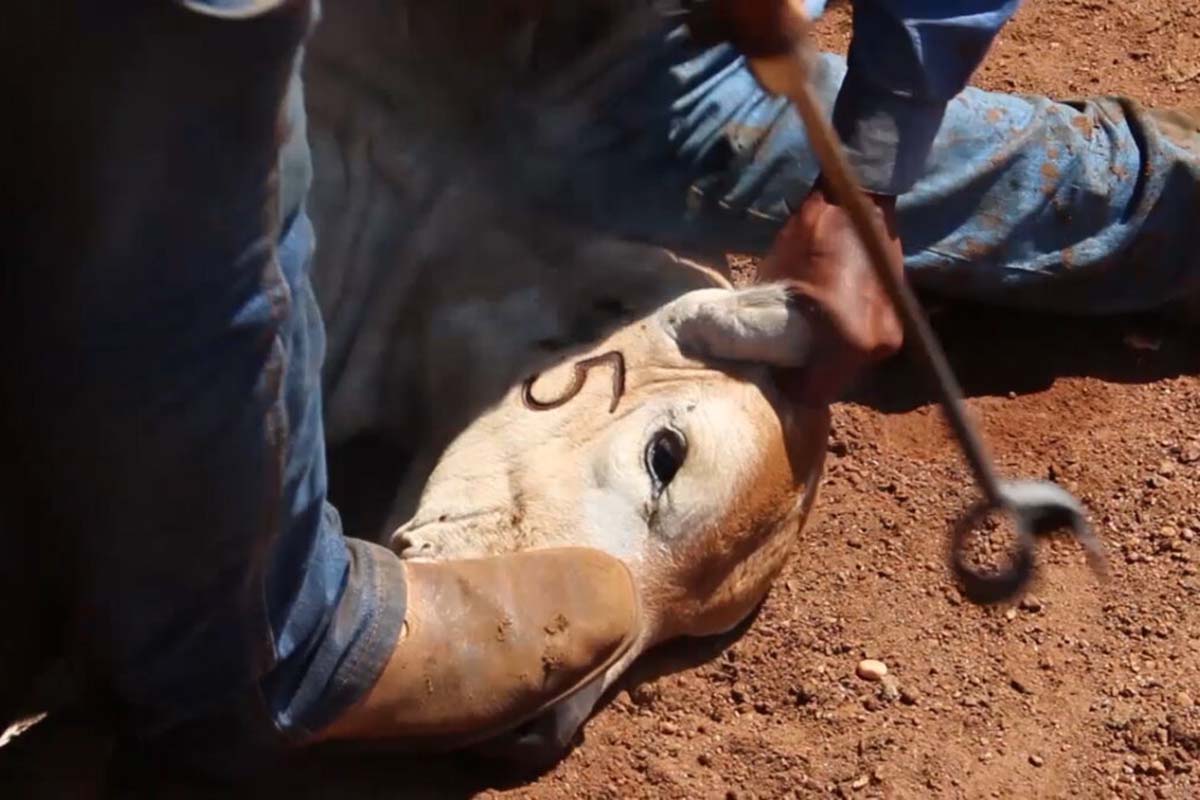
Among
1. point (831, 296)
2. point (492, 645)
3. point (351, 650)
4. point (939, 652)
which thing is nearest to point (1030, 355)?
point (939, 652)

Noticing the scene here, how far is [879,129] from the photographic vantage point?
1.65 m

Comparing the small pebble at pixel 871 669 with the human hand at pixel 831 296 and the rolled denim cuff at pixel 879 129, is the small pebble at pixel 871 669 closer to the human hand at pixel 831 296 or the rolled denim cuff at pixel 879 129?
the human hand at pixel 831 296

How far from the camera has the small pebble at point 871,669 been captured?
1.71m

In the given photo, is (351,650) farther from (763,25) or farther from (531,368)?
(763,25)

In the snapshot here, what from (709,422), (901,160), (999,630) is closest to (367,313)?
(709,422)

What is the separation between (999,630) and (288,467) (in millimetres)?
822

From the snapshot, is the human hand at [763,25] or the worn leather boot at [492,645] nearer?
the human hand at [763,25]

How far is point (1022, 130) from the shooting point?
6.68 ft

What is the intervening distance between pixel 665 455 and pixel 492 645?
0.90ft

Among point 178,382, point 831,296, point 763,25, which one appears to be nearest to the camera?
point 178,382

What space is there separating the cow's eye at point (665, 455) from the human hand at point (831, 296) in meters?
0.11

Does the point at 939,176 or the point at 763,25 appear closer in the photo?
the point at 763,25

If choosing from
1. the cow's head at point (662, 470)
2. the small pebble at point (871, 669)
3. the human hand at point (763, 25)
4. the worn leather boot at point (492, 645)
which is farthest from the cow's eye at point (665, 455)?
the human hand at point (763, 25)

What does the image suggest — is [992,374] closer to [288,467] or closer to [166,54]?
[288,467]
